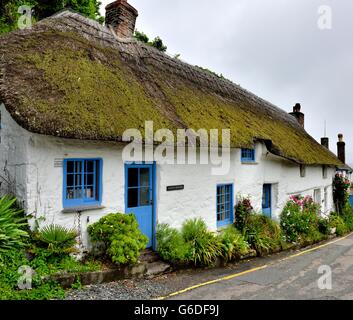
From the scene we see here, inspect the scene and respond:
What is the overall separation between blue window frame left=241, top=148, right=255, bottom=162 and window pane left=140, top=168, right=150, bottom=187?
14.8ft

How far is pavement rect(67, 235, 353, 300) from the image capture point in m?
6.08

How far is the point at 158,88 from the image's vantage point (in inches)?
376

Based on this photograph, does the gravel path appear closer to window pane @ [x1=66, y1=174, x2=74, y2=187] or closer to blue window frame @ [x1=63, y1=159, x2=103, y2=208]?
blue window frame @ [x1=63, y1=159, x2=103, y2=208]

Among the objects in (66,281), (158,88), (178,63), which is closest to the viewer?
(66,281)

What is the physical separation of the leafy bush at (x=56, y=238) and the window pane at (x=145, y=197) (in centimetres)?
220

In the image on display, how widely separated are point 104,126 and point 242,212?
6085 millimetres

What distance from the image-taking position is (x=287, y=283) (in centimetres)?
718

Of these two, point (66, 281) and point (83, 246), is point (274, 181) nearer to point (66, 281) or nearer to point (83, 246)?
point (83, 246)

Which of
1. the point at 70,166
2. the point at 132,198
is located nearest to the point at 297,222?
the point at 132,198

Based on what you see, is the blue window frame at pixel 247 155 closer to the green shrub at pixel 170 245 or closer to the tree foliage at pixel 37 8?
the green shrub at pixel 170 245

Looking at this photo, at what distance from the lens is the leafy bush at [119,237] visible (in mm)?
6539

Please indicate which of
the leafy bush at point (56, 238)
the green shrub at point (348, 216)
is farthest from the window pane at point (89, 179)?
the green shrub at point (348, 216)
